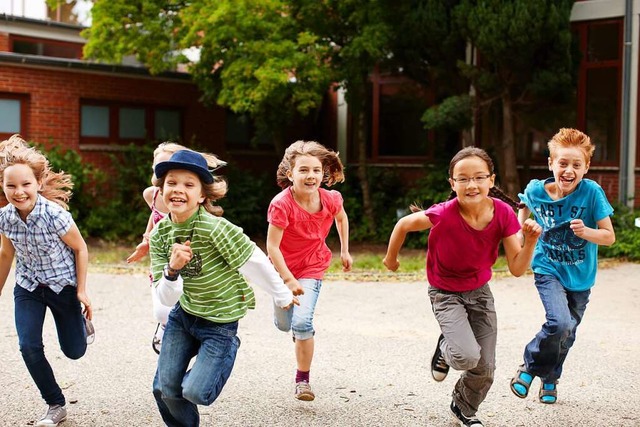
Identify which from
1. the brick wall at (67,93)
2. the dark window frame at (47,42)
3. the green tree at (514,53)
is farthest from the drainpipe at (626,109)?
the dark window frame at (47,42)

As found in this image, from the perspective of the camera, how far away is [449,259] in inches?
193

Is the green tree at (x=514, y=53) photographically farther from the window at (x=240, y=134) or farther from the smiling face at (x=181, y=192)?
the smiling face at (x=181, y=192)

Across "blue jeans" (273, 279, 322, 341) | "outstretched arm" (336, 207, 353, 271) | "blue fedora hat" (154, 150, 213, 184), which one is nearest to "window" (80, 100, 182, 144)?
"outstretched arm" (336, 207, 353, 271)

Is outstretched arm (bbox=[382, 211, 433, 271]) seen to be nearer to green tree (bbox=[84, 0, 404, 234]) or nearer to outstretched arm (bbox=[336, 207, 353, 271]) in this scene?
outstretched arm (bbox=[336, 207, 353, 271])

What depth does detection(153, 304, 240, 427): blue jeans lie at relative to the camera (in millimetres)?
4082

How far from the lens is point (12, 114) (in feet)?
54.0

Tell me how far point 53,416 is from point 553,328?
10.3 feet

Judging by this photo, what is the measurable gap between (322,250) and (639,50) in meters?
11.6

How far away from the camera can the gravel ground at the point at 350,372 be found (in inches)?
204

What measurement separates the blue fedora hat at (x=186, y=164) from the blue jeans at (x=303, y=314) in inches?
63.0

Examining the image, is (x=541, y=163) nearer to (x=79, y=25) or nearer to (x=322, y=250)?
(x=322, y=250)

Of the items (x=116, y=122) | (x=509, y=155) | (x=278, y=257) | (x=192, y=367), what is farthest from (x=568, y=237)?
(x=116, y=122)

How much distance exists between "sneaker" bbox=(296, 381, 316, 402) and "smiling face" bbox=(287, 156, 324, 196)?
1326 millimetres

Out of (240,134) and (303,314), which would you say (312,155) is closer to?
(303,314)
